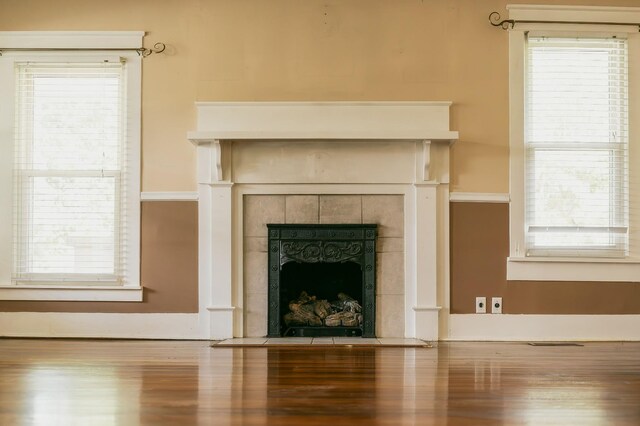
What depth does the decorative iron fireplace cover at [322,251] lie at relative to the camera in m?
4.88

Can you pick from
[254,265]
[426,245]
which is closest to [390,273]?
[426,245]

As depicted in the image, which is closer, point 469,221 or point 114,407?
point 114,407

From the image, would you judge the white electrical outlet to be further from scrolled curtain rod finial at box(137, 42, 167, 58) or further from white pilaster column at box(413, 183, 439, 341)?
scrolled curtain rod finial at box(137, 42, 167, 58)

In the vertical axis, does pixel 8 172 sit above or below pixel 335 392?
above

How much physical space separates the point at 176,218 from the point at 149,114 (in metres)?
0.80

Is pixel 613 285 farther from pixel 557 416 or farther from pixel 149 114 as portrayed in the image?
pixel 149 114

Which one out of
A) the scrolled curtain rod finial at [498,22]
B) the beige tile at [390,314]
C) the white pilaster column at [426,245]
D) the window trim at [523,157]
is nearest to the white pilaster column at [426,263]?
the white pilaster column at [426,245]

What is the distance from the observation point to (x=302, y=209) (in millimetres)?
4926

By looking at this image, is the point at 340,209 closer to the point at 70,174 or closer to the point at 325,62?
the point at 325,62

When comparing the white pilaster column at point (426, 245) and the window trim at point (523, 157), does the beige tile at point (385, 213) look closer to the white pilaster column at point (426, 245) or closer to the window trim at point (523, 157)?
the white pilaster column at point (426, 245)

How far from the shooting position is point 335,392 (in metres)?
3.07

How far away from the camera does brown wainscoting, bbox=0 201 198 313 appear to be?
16.2ft

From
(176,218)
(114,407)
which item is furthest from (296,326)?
(114,407)

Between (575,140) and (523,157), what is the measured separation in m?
0.43
